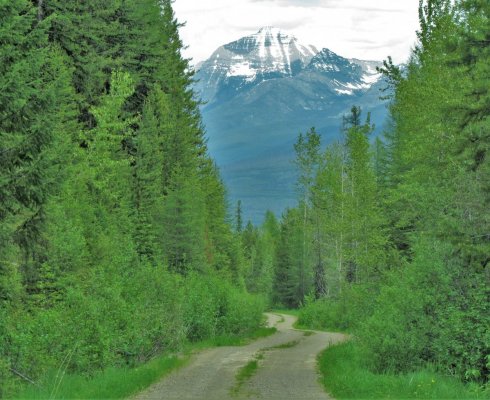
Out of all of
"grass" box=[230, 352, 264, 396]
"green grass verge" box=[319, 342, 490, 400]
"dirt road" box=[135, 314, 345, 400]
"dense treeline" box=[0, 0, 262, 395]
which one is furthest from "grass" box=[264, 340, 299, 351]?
"green grass verge" box=[319, 342, 490, 400]

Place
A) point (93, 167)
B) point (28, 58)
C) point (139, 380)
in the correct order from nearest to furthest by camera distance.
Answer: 1. point (28, 58)
2. point (139, 380)
3. point (93, 167)

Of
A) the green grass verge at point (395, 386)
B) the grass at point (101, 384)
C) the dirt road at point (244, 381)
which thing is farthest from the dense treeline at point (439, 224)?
the grass at point (101, 384)

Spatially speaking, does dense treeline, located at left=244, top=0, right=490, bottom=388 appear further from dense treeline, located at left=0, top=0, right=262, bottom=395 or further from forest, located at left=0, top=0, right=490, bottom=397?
dense treeline, located at left=0, top=0, right=262, bottom=395

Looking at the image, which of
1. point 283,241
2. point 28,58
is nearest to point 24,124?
point 28,58

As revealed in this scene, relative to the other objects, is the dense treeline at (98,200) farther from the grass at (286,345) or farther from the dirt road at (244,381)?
the grass at (286,345)

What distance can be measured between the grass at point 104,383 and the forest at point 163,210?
0.42 m

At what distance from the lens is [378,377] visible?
15820 mm

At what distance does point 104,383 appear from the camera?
14.7 m

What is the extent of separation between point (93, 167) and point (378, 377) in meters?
19.5

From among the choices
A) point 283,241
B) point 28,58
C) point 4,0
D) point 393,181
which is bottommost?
point 283,241

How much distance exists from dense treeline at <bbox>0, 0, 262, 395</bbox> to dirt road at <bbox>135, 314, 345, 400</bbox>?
5.80 feet

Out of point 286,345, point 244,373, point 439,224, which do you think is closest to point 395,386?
point 439,224

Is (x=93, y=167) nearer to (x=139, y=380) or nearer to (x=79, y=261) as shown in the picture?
(x=79, y=261)

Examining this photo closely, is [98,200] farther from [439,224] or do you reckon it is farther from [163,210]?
[439,224]
